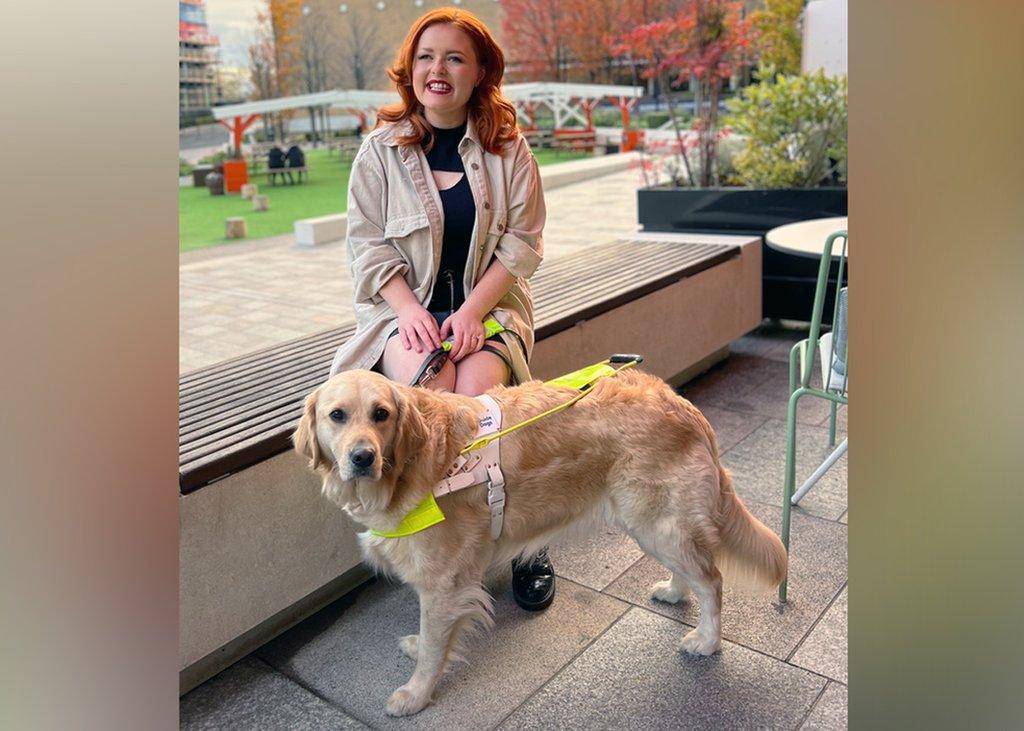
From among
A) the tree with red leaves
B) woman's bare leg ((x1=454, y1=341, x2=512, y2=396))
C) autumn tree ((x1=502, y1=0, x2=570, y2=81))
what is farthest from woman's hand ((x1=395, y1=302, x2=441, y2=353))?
autumn tree ((x1=502, y1=0, x2=570, y2=81))

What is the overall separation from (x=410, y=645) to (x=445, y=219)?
4.11 ft

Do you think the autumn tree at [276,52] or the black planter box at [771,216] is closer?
the black planter box at [771,216]

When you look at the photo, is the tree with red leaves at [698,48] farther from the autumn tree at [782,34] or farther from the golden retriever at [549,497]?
the golden retriever at [549,497]

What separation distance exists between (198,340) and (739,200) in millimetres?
4238

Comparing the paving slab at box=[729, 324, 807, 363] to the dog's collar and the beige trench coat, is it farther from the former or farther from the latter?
the dog's collar

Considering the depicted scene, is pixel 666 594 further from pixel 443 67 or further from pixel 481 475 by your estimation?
pixel 443 67

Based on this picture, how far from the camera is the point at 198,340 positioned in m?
6.54

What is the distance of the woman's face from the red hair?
0.12 feet

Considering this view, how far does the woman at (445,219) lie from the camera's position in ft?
7.98

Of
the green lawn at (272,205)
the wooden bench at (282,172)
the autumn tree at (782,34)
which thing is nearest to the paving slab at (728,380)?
the autumn tree at (782,34)

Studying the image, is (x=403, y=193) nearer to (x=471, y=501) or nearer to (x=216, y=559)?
(x=471, y=501)

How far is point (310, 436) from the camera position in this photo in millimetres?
1964

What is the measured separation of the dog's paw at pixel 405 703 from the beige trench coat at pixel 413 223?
920mm
